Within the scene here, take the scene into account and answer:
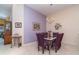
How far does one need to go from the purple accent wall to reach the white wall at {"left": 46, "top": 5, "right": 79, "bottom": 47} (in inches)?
13.5

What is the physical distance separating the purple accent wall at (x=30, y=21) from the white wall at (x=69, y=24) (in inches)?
13.5

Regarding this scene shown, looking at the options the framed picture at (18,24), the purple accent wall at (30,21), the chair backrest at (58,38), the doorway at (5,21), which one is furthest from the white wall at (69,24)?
the doorway at (5,21)

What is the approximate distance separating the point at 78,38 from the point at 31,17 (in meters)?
2.26

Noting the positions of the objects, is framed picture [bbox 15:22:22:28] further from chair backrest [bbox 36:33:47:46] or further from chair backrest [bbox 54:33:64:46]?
chair backrest [bbox 54:33:64:46]

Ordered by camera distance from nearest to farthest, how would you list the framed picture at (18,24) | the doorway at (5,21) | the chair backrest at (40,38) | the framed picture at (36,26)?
the doorway at (5,21)
the framed picture at (36,26)
the chair backrest at (40,38)
the framed picture at (18,24)

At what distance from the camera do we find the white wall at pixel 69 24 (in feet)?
14.2

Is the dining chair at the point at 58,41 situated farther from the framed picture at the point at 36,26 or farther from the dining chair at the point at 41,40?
the framed picture at the point at 36,26

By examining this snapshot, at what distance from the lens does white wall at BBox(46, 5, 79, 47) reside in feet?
14.2

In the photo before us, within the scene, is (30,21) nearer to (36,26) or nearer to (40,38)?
(36,26)

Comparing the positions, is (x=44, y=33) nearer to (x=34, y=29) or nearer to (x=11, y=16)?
(x=34, y=29)

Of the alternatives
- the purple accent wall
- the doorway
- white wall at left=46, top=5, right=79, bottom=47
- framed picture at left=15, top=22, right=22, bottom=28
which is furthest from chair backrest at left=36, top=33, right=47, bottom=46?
the doorway

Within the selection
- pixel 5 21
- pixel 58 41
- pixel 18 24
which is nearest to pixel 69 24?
pixel 58 41

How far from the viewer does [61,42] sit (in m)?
4.66
